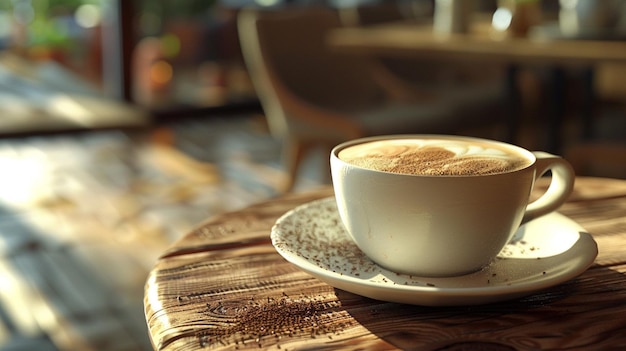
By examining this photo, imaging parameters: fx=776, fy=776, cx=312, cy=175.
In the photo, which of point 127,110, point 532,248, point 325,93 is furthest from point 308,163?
point 532,248

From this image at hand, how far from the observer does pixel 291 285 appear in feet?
1.98

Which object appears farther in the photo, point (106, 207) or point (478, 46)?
point (106, 207)

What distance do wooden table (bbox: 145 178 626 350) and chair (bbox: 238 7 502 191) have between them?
1.66 metres

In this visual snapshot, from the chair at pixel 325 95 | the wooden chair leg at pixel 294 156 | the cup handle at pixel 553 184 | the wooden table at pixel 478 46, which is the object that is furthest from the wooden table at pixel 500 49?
the cup handle at pixel 553 184

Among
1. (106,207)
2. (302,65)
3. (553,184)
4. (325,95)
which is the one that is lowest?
(106,207)

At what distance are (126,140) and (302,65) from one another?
1.56m

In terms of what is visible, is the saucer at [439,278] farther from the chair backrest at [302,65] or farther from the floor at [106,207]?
the chair backrest at [302,65]

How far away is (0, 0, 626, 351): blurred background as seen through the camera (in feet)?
6.39

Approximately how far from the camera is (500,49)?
6.77ft

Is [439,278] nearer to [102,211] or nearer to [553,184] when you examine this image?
[553,184]

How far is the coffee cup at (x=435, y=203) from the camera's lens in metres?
0.54

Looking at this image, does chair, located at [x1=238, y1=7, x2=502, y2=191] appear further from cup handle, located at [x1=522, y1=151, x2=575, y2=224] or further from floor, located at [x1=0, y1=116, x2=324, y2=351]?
cup handle, located at [x1=522, y1=151, x2=575, y2=224]

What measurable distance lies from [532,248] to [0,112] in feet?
12.5

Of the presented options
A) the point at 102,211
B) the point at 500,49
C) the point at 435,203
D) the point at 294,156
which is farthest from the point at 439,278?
the point at 102,211
